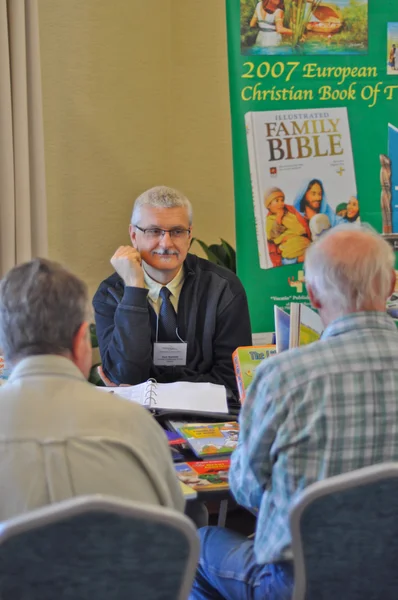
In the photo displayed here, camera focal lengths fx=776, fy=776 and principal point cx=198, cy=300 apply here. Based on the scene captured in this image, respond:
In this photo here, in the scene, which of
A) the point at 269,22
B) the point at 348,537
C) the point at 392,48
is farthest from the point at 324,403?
the point at 392,48

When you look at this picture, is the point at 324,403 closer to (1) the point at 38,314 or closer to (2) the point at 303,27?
(1) the point at 38,314

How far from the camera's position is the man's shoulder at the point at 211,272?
122 inches

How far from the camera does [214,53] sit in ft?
15.3

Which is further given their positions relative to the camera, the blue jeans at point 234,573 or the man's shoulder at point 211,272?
the man's shoulder at point 211,272

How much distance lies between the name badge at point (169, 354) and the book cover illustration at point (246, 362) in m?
0.48

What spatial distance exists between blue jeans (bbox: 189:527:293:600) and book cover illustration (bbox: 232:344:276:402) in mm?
529

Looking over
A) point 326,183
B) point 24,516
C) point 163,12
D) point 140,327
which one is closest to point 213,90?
point 163,12

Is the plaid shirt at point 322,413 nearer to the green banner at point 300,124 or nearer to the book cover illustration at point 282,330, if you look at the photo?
the book cover illustration at point 282,330

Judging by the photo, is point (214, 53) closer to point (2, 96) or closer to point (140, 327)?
point (2, 96)

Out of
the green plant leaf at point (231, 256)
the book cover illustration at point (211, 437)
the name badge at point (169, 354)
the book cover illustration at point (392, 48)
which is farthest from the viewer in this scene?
A: the green plant leaf at point (231, 256)

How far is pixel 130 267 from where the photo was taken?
9.84ft

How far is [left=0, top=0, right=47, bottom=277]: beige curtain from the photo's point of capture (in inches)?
134

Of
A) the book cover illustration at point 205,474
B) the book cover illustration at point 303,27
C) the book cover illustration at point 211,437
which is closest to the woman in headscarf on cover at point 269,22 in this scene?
the book cover illustration at point 303,27

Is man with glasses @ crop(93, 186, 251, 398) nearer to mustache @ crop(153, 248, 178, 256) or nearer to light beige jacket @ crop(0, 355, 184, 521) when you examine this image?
mustache @ crop(153, 248, 178, 256)
